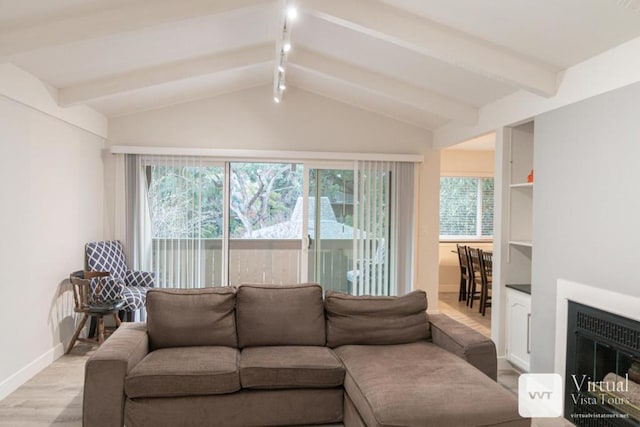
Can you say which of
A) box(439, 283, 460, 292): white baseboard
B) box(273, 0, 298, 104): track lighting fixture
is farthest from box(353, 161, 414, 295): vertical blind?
box(439, 283, 460, 292): white baseboard

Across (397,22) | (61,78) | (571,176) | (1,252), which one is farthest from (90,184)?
(571,176)

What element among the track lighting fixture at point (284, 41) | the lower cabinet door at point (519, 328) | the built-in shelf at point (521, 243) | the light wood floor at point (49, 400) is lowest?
the light wood floor at point (49, 400)

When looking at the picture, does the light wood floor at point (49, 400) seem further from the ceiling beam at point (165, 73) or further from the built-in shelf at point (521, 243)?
the built-in shelf at point (521, 243)

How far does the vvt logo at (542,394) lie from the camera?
126 inches

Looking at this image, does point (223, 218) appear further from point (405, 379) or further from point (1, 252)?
point (405, 379)

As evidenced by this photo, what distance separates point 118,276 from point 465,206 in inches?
226

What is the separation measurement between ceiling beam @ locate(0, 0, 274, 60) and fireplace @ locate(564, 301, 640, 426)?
3.29 metres

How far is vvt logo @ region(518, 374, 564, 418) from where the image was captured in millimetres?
3201

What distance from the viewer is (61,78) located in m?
3.86

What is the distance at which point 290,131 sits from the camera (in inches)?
226

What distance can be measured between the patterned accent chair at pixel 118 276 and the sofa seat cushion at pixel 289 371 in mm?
2104

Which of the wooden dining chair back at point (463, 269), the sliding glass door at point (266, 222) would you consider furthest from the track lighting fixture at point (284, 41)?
the wooden dining chair back at point (463, 269)

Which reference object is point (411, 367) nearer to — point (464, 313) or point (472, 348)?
point (472, 348)

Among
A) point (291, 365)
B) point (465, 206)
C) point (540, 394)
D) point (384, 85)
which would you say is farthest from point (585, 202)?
point (465, 206)
